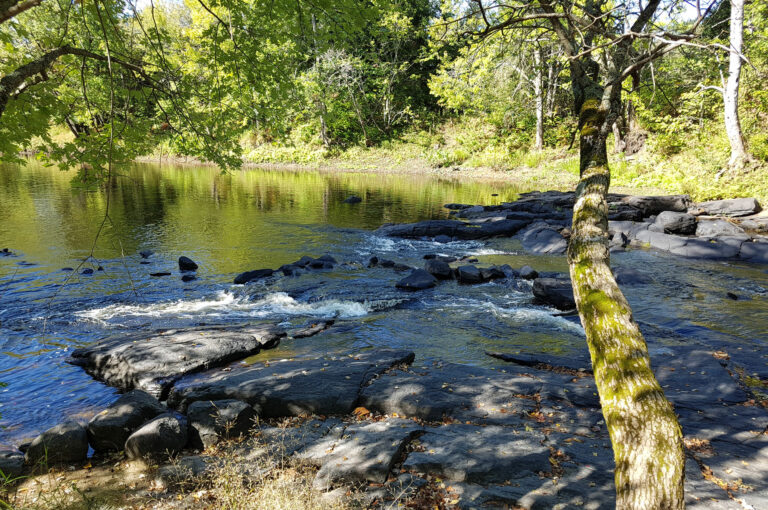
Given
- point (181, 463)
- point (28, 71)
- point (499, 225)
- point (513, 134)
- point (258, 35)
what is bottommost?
point (181, 463)

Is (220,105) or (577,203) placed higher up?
(220,105)

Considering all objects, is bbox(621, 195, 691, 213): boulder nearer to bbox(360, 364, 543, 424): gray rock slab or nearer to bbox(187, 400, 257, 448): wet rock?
bbox(360, 364, 543, 424): gray rock slab

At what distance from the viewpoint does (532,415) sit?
522cm

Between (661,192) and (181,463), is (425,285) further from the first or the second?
(661,192)

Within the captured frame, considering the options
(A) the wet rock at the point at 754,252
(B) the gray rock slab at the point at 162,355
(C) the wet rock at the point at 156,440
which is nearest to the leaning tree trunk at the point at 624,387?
(C) the wet rock at the point at 156,440

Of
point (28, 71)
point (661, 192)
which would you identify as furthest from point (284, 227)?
point (661, 192)

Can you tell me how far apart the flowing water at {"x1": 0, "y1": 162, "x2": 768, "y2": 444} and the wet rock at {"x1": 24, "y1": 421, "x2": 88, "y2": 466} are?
0.82m

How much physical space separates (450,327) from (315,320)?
2771 millimetres

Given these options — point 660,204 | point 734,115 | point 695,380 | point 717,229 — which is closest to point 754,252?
point 717,229

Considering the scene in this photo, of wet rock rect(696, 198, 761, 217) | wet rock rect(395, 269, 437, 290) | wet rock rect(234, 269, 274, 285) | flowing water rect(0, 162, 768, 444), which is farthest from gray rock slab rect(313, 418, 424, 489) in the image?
wet rock rect(696, 198, 761, 217)

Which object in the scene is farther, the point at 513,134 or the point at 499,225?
the point at 513,134

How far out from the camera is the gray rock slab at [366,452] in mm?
4020

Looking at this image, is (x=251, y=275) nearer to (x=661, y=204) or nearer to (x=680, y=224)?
(x=680, y=224)

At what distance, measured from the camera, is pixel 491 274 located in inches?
472
